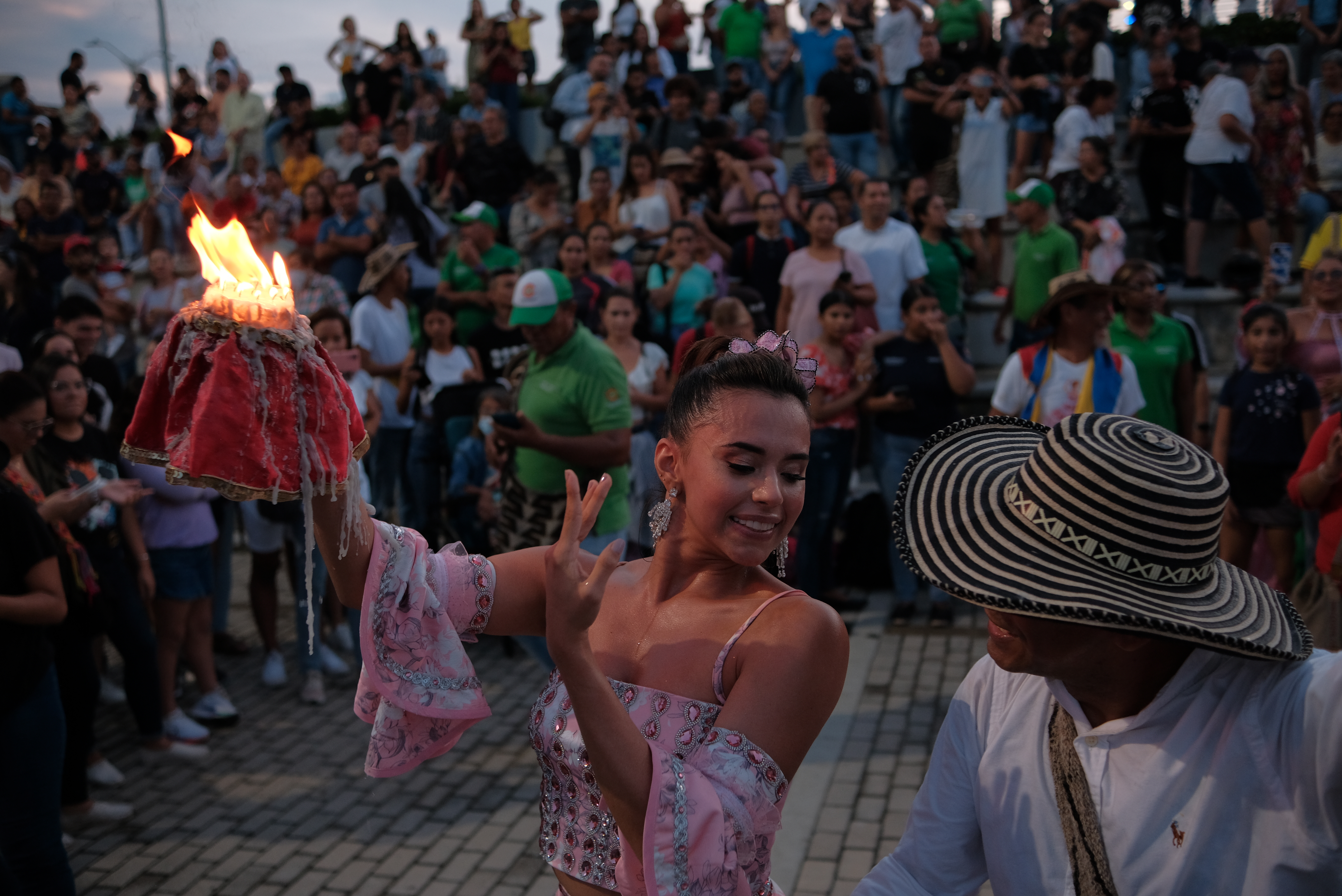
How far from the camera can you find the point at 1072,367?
6.00 meters

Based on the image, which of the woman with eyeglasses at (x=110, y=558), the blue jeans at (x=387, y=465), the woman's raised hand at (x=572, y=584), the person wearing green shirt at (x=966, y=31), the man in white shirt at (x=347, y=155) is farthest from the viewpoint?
the man in white shirt at (x=347, y=155)

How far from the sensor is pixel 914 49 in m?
11.9

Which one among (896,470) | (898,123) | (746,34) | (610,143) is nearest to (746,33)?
(746,34)

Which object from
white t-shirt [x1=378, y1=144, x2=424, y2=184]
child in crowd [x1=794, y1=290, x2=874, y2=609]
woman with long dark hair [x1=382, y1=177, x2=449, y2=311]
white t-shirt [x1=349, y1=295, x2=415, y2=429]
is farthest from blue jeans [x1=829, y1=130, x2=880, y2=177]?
white t-shirt [x1=349, y1=295, x2=415, y2=429]

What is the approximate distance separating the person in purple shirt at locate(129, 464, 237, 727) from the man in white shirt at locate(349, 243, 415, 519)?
1.45 meters

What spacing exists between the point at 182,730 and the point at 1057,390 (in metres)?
5.05

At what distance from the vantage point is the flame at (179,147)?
241 centimetres

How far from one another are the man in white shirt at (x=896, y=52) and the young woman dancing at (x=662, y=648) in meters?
10.1

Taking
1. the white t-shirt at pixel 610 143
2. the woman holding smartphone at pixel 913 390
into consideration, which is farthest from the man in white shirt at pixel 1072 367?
the white t-shirt at pixel 610 143

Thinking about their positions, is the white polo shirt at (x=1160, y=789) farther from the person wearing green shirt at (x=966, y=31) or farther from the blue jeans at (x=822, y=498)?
the person wearing green shirt at (x=966, y=31)

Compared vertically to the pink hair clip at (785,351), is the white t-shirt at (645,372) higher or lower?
lower

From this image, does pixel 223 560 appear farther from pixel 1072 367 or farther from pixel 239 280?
pixel 239 280

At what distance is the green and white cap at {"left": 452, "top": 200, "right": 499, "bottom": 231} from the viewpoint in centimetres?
911

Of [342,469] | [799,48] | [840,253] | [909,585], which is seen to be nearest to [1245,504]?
[909,585]
